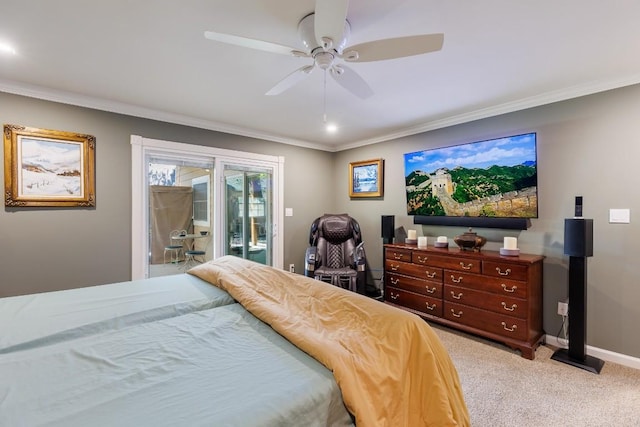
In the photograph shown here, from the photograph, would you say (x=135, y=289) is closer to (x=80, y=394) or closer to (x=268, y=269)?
(x=268, y=269)

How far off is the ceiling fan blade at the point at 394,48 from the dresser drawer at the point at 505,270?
2133 mm

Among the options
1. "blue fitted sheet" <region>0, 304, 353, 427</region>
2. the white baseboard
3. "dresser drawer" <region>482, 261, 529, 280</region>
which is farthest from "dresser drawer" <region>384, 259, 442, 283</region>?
"blue fitted sheet" <region>0, 304, 353, 427</region>

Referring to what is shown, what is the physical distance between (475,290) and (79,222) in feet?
13.5

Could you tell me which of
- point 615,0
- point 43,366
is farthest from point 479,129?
point 43,366

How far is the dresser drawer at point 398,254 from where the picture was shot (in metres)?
3.57

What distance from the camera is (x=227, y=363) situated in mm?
1208

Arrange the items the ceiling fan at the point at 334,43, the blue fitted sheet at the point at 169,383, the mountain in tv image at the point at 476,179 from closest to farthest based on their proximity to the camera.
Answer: the blue fitted sheet at the point at 169,383 < the ceiling fan at the point at 334,43 < the mountain in tv image at the point at 476,179

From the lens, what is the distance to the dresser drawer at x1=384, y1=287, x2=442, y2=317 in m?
3.31

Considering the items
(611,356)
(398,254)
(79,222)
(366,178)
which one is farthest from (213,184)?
(611,356)

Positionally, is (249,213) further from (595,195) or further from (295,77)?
(595,195)

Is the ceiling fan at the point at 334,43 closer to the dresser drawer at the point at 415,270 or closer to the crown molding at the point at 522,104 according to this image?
the crown molding at the point at 522,104

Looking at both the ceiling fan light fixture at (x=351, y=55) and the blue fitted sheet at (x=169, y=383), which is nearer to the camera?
the blue fitted sheet at (x=169, y=383)

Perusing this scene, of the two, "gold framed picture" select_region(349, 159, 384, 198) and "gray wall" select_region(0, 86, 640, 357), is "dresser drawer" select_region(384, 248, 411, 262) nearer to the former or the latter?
"gray wall" select_region(0, 86, 640, 357)

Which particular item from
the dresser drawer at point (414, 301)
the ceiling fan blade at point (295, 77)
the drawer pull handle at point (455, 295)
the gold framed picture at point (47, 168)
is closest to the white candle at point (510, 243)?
the drawer pull handle at point (455, 295)
